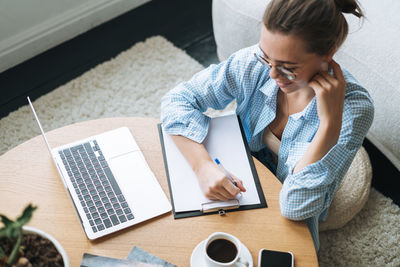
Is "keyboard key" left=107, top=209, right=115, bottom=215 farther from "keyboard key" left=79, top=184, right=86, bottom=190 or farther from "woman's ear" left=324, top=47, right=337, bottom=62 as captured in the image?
"woman's ear" left=324, top=47, right=337, bottom=62

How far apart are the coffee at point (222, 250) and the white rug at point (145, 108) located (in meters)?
0.82

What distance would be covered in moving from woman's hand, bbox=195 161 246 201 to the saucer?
135 millimetres

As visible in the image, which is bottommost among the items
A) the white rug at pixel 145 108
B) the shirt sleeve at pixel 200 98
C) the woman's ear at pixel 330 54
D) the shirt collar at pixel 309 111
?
the white rug at pixel 145 108

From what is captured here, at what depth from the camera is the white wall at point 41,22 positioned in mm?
A: 2146

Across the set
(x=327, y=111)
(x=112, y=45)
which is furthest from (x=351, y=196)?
(x=112, y=45)

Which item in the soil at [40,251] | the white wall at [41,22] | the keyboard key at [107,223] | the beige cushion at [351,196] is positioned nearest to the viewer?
the soil at [40,251]

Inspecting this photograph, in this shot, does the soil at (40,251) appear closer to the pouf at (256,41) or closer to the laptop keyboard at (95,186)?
the laptop keyboard at (95,186)

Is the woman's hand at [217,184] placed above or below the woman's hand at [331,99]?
below

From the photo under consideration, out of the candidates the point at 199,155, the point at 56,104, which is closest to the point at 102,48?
the point at 56,104

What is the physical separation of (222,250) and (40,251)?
379mm

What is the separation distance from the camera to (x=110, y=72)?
86.2 inches

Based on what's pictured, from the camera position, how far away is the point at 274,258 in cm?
93

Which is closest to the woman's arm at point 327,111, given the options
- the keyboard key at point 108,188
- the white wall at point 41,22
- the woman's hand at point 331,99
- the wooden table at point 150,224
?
the woman's hand at point 331,99

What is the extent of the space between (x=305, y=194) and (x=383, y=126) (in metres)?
0.70
